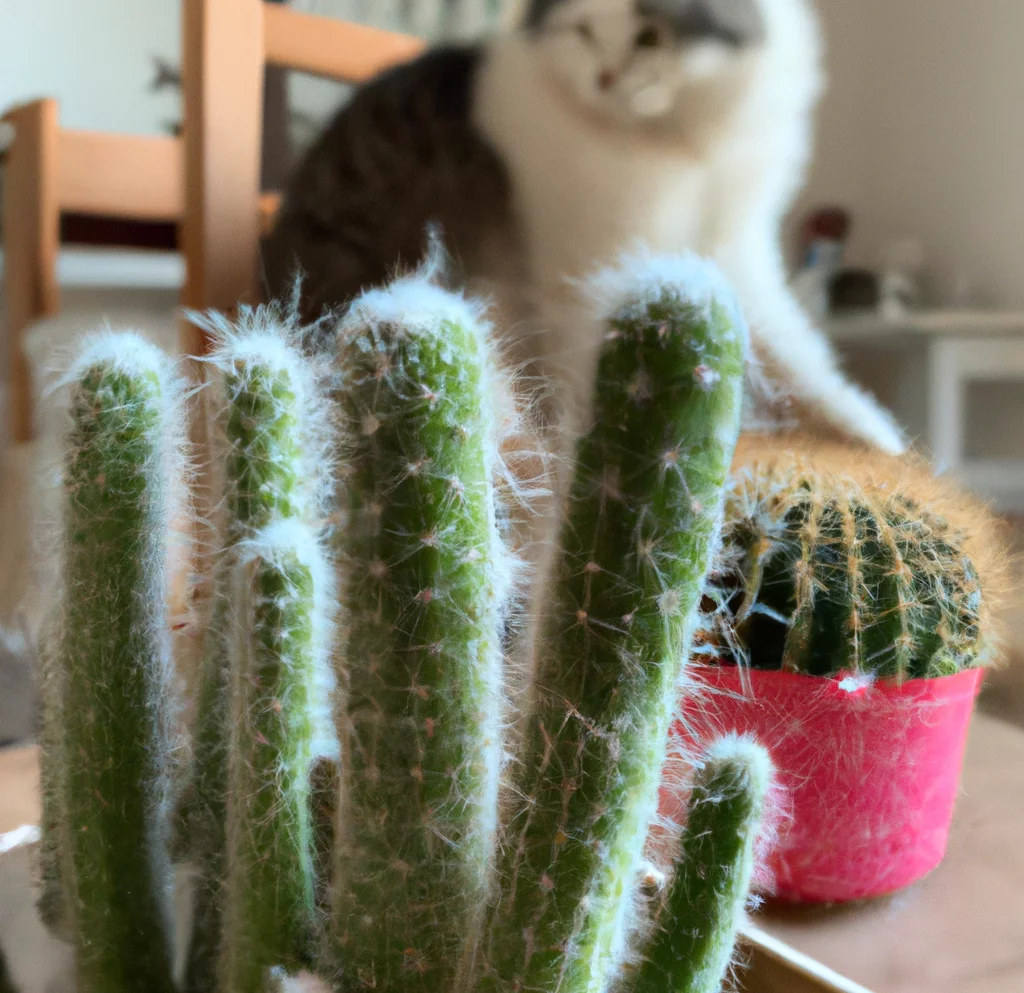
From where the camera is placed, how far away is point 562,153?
770mm

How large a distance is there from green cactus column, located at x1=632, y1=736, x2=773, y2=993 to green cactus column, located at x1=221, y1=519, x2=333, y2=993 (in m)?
0.09

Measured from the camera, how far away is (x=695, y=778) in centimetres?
22

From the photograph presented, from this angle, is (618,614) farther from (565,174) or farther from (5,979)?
(565,174)

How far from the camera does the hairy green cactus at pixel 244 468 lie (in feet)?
0.67

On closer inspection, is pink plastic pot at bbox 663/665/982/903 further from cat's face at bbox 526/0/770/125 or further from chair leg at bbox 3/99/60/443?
chair leg at bbox 3/99/60/443

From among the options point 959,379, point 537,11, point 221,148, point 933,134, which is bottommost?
point 959,379

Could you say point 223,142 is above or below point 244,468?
above

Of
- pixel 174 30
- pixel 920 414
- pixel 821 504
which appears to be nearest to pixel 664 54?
pixel 821 504

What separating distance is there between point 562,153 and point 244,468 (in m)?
0.64

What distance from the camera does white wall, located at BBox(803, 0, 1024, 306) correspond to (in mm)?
1397

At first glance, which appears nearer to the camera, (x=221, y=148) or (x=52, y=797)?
(x=52, y=797)

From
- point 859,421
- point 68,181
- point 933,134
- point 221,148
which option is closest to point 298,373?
point 859,421

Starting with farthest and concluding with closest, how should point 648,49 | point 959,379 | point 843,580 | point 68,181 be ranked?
point 959,379
point 68,181
point 648,49
point 843,580

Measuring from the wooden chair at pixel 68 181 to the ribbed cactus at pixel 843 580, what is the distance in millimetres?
767
